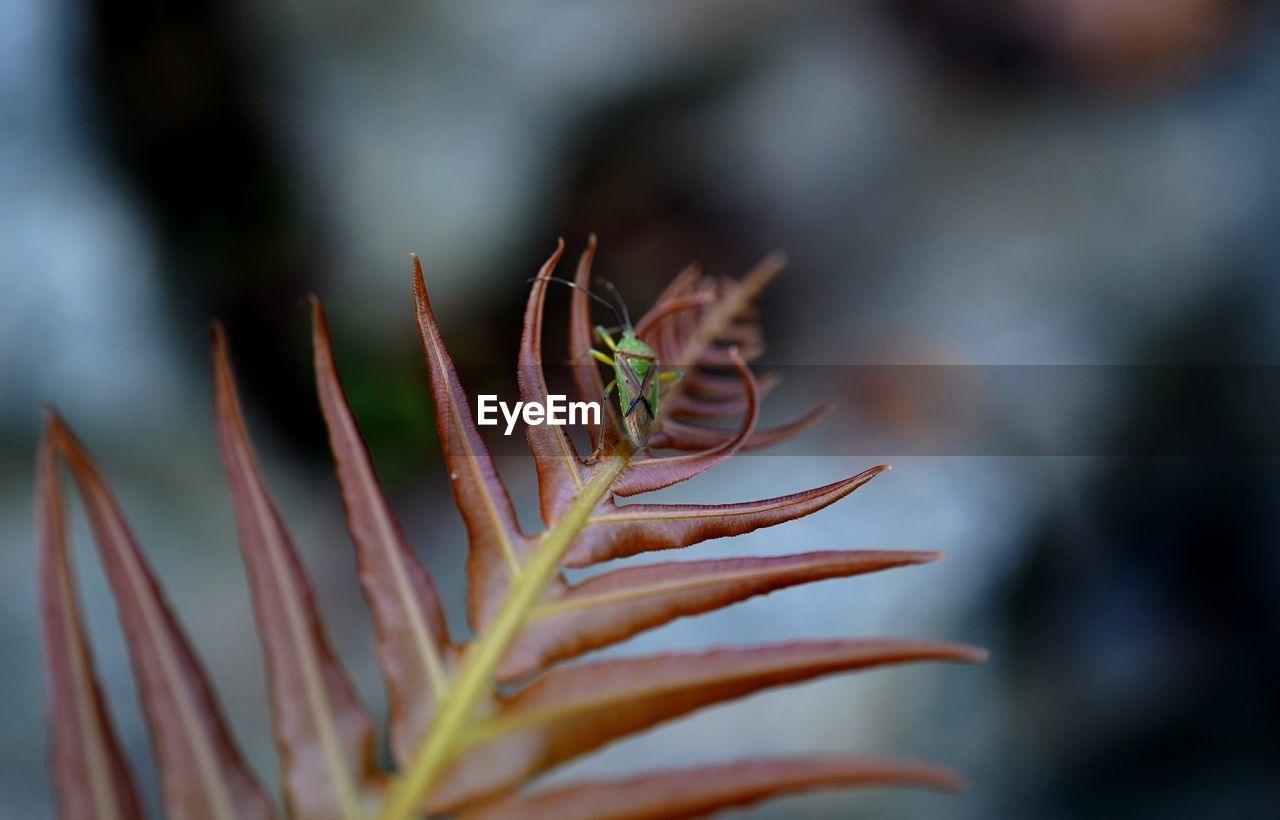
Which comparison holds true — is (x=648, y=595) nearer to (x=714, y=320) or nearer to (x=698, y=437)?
(x=698, y=437)

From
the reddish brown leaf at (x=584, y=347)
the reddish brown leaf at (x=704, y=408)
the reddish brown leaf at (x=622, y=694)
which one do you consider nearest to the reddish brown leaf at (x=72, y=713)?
the reddish brown leaf at (x=622, y=694)

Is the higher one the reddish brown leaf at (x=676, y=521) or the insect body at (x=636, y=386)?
the insect body at (x=636, y=386)

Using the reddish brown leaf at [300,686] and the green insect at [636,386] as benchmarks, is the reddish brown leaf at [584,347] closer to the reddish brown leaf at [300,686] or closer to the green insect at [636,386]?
the green insect at [636,386]

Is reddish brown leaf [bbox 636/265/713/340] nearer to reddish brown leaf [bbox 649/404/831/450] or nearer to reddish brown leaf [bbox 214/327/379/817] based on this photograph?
reddish brown leaf [bbox 649/404/831/450]

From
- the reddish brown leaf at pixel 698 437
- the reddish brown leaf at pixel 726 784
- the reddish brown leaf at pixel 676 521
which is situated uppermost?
the reddish brown leaf at pixel 698 437

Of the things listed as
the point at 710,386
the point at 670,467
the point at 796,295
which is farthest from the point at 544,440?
the point at 796,295

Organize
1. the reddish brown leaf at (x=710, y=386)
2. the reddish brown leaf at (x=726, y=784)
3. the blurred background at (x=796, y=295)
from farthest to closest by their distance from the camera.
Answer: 1. the blurred background at (x=796, y=295)
2. the reddish brown leaf at (x=710, y=386)
3. the reddish brown leaf at (x=726, y=784)

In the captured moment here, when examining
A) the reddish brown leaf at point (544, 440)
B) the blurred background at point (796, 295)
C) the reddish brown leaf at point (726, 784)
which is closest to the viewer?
the reddish brown leaf at point (726, 784)
